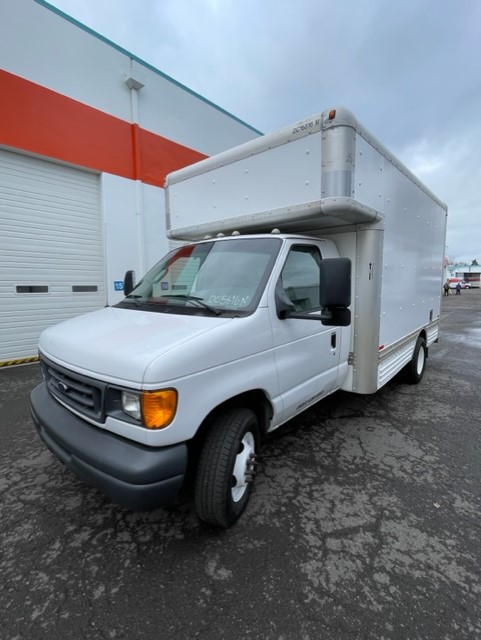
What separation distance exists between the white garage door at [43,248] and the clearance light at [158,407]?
6.48 metres

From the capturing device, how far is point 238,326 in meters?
2.32

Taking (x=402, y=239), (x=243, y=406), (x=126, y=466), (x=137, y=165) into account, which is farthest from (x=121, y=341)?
(x=137, y=165)

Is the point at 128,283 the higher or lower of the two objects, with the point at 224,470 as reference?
higher

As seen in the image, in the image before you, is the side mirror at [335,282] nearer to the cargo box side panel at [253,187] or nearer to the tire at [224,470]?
the cargo box side panel at [253,187]

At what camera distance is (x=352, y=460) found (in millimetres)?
3312

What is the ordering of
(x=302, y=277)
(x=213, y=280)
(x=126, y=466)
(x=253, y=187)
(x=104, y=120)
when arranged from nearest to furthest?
(x=126, y=466), (x=213, y=280), (x=302, y=277), (x=253, y=187), (x=104, y=120)

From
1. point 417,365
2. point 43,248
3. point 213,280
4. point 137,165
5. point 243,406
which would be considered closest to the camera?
point 243,406

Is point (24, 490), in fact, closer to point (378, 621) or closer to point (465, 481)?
point (378, 621)

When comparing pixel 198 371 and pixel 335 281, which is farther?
pixel 335 281

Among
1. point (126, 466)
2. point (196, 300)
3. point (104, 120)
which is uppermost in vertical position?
point (104, 120)

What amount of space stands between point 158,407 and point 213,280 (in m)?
1.40

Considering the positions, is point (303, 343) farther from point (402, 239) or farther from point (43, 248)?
point (43, 248)

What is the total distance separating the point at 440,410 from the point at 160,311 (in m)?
4.11

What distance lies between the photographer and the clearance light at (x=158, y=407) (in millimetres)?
1847
